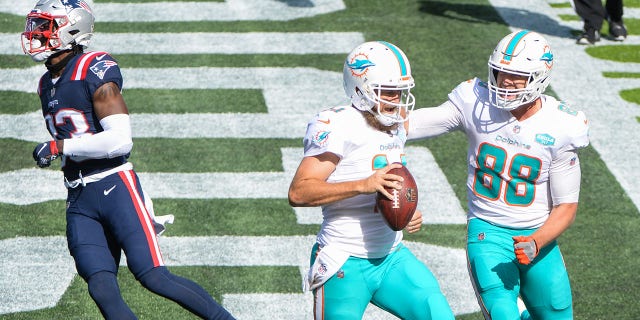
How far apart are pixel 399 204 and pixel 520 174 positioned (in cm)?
98

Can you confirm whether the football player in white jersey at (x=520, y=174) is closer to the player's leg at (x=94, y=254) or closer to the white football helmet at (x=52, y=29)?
the player's leg at (x=94, y=254)

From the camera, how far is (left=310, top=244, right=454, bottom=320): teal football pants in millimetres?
5156

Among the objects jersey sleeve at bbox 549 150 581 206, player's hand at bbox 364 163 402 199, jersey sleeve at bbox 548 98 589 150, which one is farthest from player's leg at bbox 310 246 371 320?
jersey sleeve at bbox 548 98 589 150

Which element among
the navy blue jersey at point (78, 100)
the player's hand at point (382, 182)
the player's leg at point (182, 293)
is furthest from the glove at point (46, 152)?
the player's hand at point (382, 182)

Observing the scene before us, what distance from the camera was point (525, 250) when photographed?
5.41 meters

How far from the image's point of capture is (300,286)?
7.21 meters

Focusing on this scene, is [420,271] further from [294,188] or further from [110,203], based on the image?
[110,203]

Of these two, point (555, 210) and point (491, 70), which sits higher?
point (491, 70)

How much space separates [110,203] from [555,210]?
2413 millimetres

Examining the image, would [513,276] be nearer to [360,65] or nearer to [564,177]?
[564,177]

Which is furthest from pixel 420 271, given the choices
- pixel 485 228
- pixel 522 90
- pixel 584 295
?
pixel 584 295

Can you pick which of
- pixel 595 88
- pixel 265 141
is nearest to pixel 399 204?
pixel 265 141

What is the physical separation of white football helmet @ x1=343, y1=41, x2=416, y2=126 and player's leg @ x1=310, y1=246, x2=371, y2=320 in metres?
0.75

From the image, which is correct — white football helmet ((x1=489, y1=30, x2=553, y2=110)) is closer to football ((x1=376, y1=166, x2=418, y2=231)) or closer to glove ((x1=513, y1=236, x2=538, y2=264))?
glove ((x1=513, y1=236, x2=538, y2=264))
